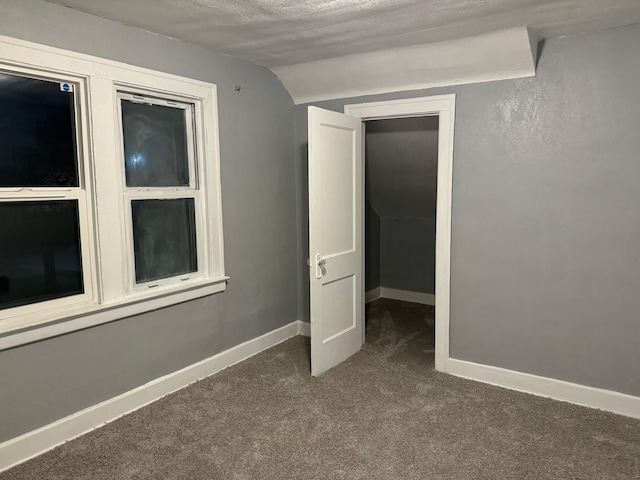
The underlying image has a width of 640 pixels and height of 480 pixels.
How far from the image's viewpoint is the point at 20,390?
222 centimetres

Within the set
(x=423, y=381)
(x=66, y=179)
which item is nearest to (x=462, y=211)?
(x=423, y=381)

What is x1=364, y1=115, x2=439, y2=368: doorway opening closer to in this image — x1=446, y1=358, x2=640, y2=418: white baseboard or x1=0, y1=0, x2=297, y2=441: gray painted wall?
x1=446, y1=358, x2=640, y2=418: white baseboard

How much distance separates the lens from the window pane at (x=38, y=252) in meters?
2.24

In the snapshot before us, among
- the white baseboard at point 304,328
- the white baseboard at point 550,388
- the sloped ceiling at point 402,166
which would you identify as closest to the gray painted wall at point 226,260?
the white baseboard at point 304,328

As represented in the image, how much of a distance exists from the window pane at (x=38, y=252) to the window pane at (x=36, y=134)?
0.14 metres

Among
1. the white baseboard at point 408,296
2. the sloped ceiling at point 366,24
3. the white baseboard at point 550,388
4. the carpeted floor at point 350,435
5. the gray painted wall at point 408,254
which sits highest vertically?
the sloped ceiling at point 366,24

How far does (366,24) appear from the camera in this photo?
8.05ft

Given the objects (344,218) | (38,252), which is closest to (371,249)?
(344,218)

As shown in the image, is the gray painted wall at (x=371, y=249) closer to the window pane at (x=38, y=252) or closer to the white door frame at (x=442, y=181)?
the white door frame at (x=442, y=181)

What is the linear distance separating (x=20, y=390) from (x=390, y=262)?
3.90 metres

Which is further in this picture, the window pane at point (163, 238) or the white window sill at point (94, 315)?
the window pane at point (163, 238)

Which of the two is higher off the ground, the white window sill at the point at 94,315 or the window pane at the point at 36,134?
the window pane at the point at 36,134

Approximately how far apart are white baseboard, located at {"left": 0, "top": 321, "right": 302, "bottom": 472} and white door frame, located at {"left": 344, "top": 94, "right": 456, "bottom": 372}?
1.41 meters

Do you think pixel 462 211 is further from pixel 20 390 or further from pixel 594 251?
pixel 20 390
